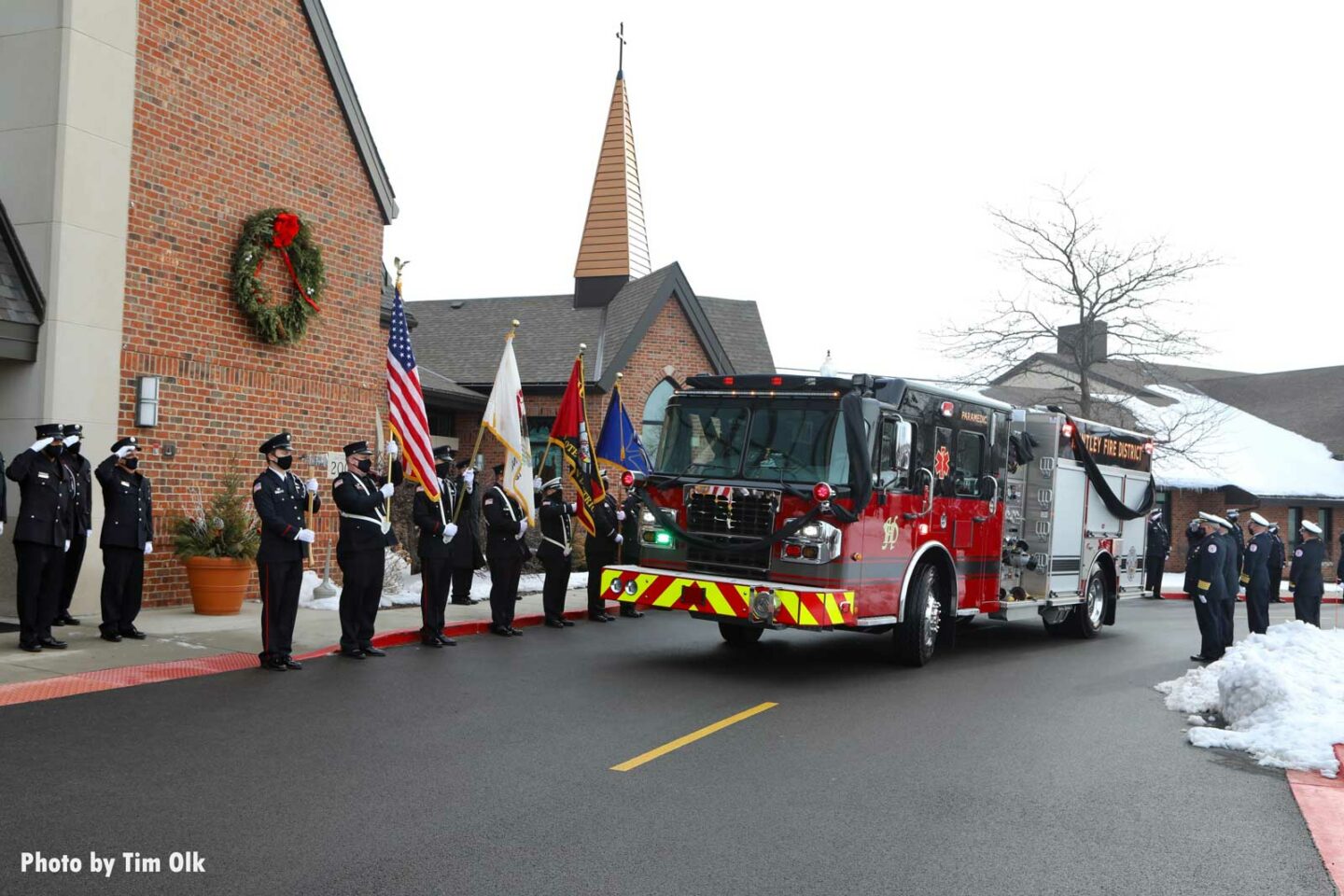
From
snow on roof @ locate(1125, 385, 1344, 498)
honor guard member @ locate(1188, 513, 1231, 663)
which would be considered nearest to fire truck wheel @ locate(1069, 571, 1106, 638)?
honor guard member @ locate(1188, 513, 1231, 663)

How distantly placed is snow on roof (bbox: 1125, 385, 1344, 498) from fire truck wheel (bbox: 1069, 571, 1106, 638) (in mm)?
17737

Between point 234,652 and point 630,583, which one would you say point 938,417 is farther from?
point 234,652

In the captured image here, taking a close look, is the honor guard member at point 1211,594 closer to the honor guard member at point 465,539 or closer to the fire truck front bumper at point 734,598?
the fire truck front bumper at point 734,598

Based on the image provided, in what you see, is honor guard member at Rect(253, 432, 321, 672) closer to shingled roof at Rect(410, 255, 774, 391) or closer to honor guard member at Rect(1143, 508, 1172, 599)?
shingled roof at Rect(410, 255, 774, 391)

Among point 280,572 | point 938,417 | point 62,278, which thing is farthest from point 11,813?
point 938,417

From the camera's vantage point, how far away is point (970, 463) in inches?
499

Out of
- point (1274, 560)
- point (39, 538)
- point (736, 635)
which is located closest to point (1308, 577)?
point (1274, 560)

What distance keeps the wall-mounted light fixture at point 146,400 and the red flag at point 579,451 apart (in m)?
4.89

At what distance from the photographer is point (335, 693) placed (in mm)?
8961

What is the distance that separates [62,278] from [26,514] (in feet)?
10.4

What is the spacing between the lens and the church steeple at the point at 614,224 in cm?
2864

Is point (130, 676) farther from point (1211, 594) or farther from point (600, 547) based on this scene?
point (1211, 594)

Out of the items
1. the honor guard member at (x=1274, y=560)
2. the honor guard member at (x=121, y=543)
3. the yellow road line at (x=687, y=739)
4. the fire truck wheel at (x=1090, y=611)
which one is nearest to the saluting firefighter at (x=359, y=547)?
the honor guard member at (x=121, y=543)

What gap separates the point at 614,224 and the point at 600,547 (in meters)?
15.3
